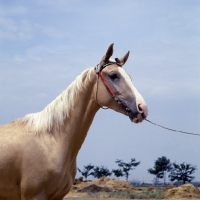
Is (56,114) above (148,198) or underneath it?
above

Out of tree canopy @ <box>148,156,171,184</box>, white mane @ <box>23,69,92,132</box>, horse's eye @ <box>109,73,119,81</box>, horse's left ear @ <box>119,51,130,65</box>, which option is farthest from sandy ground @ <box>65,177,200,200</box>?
tree canopy @ <box>148,156,171,184</box>

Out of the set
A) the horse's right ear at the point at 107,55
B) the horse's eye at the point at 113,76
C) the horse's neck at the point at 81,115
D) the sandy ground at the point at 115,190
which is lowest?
the sandy ground at the point at 115,190

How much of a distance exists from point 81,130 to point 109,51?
1.22 m

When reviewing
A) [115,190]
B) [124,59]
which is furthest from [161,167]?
[124,59]

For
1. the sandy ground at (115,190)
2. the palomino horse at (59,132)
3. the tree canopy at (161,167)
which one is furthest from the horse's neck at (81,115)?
the tree canopy at (161,167)

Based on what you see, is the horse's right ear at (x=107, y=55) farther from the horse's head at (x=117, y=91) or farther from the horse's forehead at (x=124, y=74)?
the horse's forehead at (x=124, y=74)

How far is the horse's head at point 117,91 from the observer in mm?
5312

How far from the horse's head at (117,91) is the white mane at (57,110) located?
0.94 feet

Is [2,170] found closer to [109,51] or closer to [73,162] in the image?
[73,162]

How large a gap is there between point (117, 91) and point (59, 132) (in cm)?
104

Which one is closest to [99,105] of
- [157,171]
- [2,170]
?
[2,170]

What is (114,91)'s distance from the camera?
219 inches

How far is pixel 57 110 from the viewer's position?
228 inches

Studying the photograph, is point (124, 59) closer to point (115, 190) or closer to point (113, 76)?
point (113, 76)
